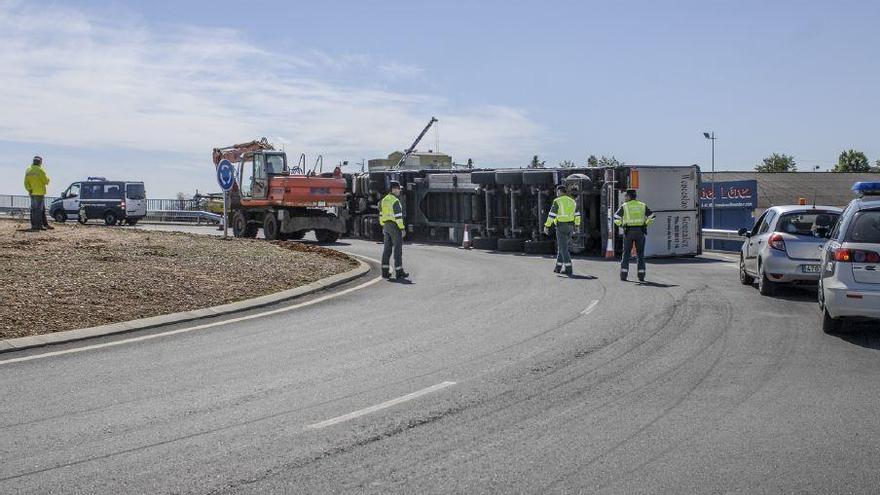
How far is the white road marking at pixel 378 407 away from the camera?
6816 millimetres

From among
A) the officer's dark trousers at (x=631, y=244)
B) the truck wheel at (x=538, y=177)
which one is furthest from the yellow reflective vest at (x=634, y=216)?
the truck wheel at (x=538, y=177)

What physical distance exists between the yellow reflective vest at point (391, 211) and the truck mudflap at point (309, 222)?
39.1 ft

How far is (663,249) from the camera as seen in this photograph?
2428 cm

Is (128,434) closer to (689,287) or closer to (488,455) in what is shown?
(488,455)

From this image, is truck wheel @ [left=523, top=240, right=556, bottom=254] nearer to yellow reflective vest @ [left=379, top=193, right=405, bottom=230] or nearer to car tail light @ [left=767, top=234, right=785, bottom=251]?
yellow reflective vest @ [left=379, top=193, right=405, bottom=230]

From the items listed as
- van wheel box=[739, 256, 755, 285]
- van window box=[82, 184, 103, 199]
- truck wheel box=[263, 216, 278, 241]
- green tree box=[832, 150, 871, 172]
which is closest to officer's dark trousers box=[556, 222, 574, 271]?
van wheel box=[739, 256, 755, 285]

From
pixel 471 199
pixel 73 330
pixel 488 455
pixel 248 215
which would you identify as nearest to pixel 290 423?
pixel 488 455

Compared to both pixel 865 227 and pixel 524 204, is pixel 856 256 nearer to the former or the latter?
pixel 865 227

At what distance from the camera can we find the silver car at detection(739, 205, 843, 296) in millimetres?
14812

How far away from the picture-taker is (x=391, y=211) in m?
18.3

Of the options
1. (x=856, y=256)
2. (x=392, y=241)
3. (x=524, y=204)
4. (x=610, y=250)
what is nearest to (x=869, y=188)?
(x=856, y=256)

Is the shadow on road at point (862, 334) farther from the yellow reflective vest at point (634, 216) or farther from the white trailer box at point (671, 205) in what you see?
the white trailer box at point (671, 205)

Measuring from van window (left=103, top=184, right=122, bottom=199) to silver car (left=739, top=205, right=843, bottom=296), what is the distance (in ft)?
111

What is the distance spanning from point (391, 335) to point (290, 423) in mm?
4187
